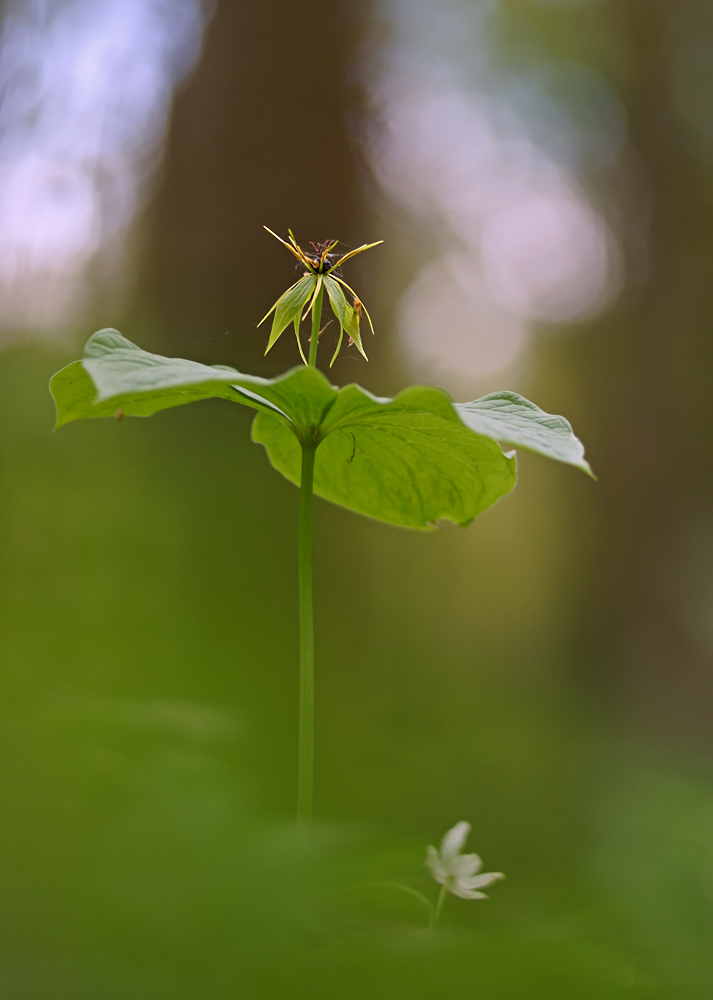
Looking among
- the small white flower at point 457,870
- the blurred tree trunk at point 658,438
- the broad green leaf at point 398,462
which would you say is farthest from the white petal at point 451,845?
the blurred tree trunk at point 658,438

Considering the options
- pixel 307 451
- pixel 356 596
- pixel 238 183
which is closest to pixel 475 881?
pixel 307 451

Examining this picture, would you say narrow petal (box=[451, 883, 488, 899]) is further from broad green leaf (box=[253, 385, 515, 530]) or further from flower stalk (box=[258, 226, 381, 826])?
broad green leaf (box=[253, 385, 515, 530])

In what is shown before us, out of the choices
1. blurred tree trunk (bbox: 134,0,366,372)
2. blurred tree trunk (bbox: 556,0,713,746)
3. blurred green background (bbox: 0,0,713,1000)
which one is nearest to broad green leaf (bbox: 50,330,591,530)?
blurred green background (bbox: 0,0,713,1000)

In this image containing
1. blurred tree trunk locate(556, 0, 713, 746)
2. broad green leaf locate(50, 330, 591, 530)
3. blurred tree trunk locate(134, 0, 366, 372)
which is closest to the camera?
broad green leaf locate(50, 330, 591, 530)

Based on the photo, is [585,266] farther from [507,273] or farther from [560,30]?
[560,30]

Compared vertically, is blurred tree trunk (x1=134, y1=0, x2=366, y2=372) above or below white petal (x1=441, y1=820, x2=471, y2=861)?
above

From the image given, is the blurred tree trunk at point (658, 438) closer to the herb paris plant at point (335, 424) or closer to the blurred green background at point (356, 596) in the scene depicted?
the blurred green background at point (356, 596)

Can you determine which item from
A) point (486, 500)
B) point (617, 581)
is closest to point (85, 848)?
point (486, 500)
